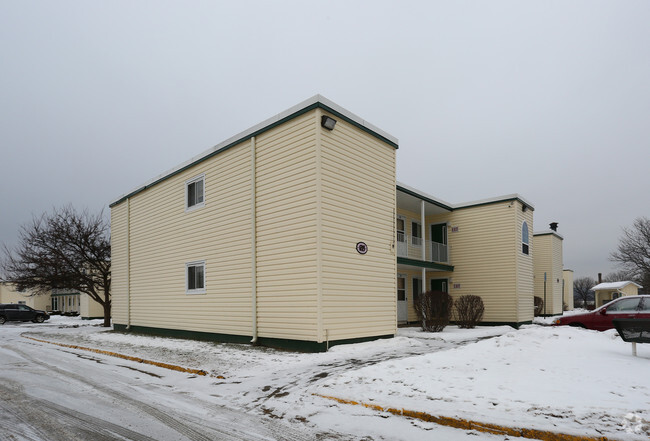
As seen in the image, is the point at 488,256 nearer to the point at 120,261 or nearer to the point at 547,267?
the point at 547,267

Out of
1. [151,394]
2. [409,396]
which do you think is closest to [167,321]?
[151,394]

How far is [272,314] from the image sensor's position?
1179 cm

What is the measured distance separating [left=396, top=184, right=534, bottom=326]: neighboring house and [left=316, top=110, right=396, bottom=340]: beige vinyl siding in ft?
15.9

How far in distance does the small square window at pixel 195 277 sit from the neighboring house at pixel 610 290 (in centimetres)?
3496

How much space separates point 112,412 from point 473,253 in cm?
1832

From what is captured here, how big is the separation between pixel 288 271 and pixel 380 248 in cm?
320

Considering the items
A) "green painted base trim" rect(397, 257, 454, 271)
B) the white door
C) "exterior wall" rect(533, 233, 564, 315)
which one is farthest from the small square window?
"exterior wall" rect(533, 233, 564, 315)

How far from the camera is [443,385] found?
21.7 ft

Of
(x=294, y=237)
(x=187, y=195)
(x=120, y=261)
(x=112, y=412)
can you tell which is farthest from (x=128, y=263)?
(x=112, y=412)

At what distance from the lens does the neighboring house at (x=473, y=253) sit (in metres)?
19.6

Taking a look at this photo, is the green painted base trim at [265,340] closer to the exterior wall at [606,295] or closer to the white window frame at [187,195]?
the white window frame at [187,195]

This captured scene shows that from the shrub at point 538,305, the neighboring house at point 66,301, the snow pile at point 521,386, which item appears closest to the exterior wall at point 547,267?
the shrub at point 538,305

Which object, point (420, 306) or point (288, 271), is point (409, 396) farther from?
point (420, 306)

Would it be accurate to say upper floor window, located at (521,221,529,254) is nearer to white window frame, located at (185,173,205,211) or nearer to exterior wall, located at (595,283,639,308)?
white window frame, located at (185,173,205,211)
